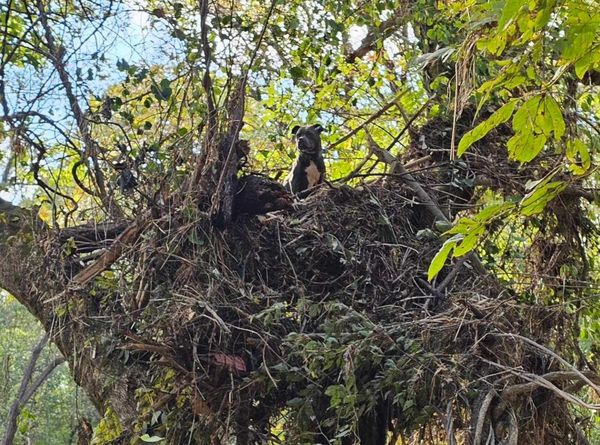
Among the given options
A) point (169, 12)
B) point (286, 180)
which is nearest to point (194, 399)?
point (169, 12)

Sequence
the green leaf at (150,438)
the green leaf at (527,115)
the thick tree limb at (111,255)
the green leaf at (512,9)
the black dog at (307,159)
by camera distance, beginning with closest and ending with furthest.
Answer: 1. the green leaf at (512,9)
2. the green leaf at (527,115)
3. the green leaf at (150,438)
4. the thick tree limb at (111,255)
5. the black dog at (307,159)

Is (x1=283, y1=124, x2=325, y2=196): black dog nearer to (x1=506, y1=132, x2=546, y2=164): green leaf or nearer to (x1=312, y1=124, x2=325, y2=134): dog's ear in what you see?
(x1=312, y1=124, x2=325, y2=134): dog's ear

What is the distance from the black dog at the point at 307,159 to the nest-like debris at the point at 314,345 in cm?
275

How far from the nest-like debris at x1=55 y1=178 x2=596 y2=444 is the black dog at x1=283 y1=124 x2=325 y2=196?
9.02 feet

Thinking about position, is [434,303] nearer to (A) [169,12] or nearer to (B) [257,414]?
(B) [257,414]

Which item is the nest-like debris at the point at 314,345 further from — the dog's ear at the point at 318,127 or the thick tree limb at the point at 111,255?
the dog's ear at the point at 318,127

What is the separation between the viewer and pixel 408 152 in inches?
246

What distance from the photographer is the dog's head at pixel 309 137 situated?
24.5ft

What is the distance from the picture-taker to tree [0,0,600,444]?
3.87m

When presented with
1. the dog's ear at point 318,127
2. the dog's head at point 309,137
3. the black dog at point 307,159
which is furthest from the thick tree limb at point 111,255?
the dog's ear at point 318,127

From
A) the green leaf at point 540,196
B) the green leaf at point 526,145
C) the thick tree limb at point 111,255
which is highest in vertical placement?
the thick tree limb at point 111,255

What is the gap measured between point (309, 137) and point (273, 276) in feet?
10.5

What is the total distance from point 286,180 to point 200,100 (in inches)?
127

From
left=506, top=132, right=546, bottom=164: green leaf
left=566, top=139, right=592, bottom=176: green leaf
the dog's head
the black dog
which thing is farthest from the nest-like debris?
the dog's head
